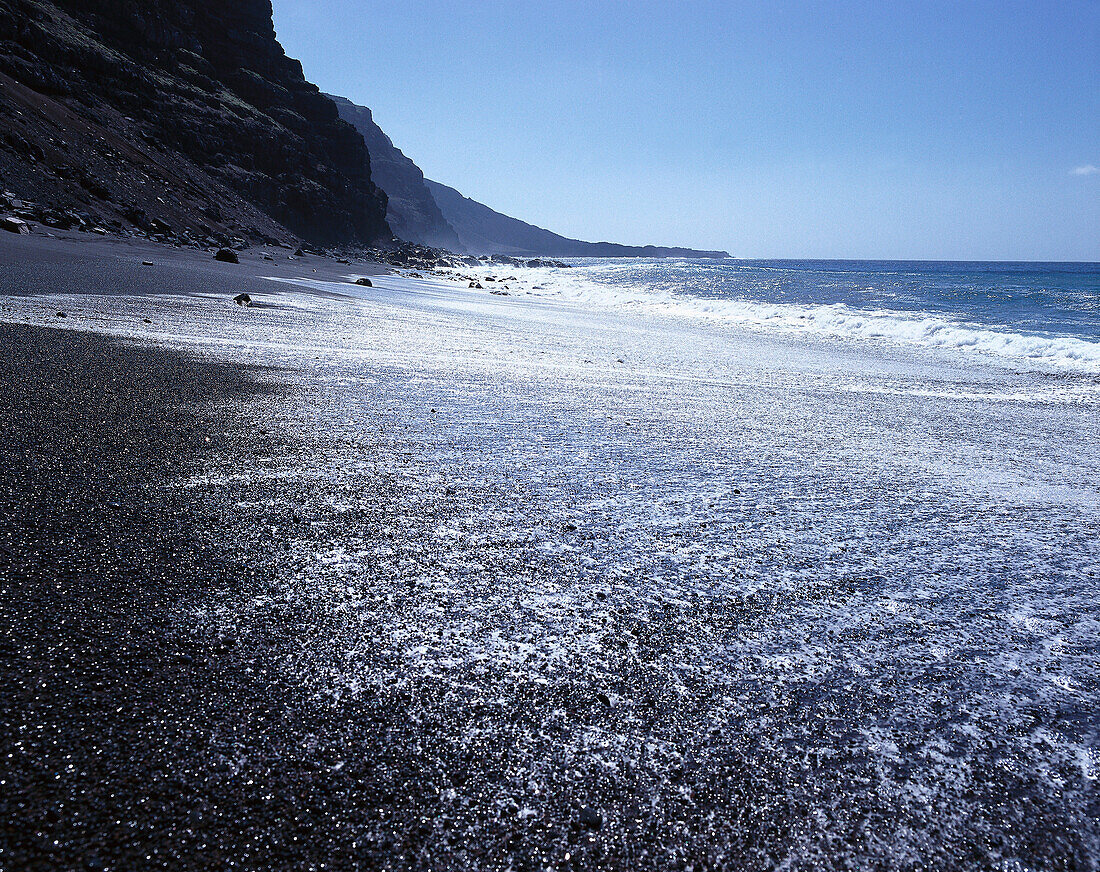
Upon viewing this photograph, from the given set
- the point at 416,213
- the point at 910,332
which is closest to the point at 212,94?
the point at 910,332

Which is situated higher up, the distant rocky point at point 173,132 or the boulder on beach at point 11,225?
the distant rocky point at point 173,132

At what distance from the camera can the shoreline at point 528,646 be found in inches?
31.7

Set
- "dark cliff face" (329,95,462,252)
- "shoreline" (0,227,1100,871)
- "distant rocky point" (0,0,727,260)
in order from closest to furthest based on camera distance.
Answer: "shoreline" (0,227,1100,871) → "distant rocky point" (0,0,727,260) → "dark cliff face" (329,95,462,252)

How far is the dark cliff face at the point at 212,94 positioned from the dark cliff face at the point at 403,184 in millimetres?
58501

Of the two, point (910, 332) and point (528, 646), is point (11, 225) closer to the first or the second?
point (528, 646)

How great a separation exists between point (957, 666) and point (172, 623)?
1522mm

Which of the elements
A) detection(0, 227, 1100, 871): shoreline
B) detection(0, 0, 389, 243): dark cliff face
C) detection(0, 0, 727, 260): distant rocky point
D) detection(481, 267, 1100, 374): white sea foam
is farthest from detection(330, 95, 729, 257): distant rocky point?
detection(0, 227, 1100, 871): shoreline

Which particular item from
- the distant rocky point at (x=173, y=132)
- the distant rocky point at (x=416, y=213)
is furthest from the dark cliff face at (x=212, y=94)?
the distant rocky point at (x=416, y=213)

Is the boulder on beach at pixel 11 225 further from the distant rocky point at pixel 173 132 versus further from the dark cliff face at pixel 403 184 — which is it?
the dark cliff face at pixel 403 184

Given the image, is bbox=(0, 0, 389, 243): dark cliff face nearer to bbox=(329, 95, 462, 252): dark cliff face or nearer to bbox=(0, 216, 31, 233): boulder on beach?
bbox=(0, 216, 31, 233): boulder on beach

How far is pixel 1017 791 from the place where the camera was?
3.00ft

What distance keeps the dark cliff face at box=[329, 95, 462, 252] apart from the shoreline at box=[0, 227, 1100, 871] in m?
119

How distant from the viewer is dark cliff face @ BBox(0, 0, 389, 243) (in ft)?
102

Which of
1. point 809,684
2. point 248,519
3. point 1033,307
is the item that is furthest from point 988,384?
point 1033,307
